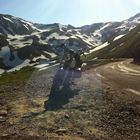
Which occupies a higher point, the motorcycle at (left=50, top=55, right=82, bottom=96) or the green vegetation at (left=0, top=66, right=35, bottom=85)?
the motorcycle at (left=50, top=55, right=82, bottom=96)

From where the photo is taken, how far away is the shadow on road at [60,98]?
83.2 ft

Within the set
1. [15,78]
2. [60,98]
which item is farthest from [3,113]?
[15,78]

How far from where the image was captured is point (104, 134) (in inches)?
708

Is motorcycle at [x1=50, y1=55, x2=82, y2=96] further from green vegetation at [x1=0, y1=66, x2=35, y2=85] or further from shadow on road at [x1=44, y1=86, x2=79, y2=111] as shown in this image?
green vegetation at [x1=0, y1=66, x2=35, y2=85]

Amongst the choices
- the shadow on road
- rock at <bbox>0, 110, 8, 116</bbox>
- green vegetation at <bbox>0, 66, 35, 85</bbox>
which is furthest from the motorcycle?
rock at <bbox>0, 110, 8, 116</bbox>

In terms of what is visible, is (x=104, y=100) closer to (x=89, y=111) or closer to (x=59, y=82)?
(x=89, y=111)

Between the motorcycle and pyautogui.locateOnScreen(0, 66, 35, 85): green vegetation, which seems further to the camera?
pyautogui.locateOnScreen(0, 66, 35, 85): green vegetation

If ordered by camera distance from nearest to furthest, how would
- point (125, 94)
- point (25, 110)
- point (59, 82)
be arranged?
point (25, 110) → point (125, 94) → point (59, 82)

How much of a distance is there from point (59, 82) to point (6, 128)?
1815cm

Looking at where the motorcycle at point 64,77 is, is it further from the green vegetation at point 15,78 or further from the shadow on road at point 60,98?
the green vegetation at point 15,78

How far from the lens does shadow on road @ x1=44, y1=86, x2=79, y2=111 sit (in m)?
25.4

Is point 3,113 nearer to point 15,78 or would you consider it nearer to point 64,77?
point 64,77

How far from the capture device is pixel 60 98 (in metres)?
28.5

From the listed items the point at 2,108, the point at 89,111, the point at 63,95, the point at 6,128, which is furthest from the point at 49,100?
the point at 6,128
